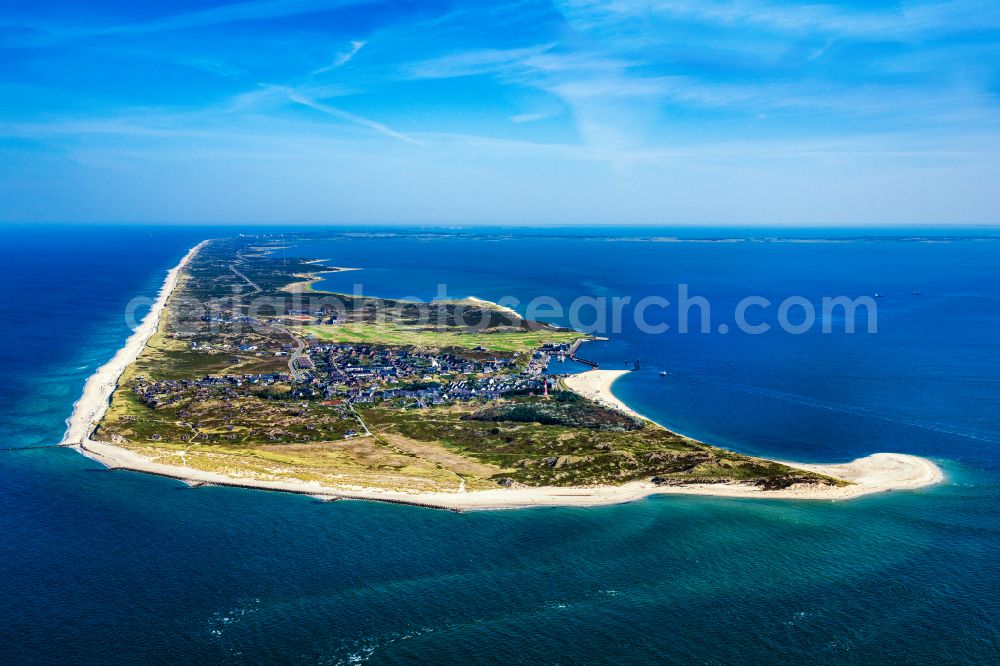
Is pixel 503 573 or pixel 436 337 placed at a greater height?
pixel 436 337

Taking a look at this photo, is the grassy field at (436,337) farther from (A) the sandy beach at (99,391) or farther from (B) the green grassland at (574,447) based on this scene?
(B) the green grassland at (574,447)

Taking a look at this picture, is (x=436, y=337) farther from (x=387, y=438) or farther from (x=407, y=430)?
(x=387, y=438)

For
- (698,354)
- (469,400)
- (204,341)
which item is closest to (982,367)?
(698,354)

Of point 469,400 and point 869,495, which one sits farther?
point 469,400

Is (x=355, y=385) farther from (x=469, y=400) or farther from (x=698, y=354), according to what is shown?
(x=698, y=354)

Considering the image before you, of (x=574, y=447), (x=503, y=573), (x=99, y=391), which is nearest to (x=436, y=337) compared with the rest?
(x=99, y=391)
